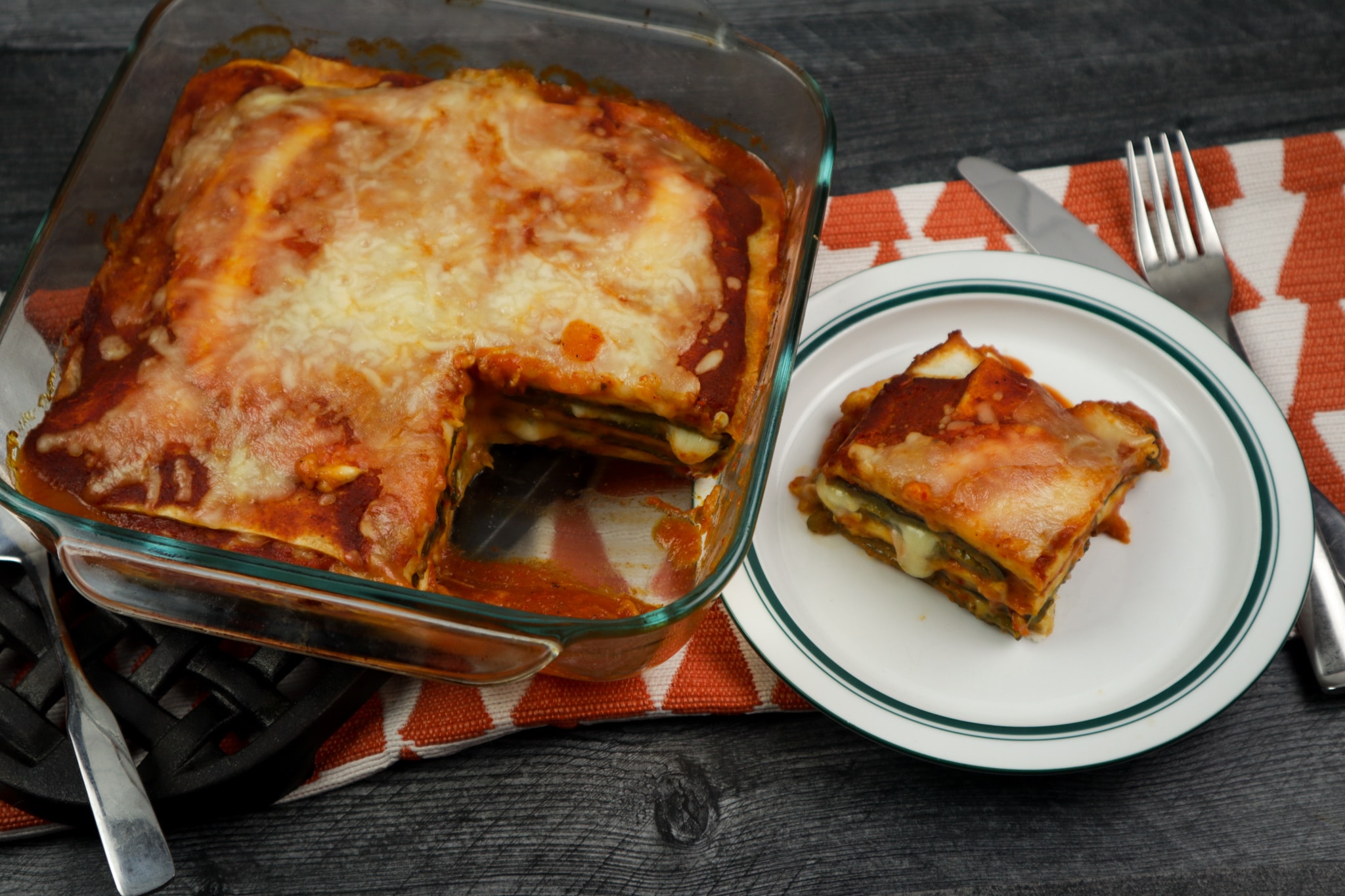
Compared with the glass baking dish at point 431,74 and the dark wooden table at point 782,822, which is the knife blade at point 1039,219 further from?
the dark wooden table at point 782,822

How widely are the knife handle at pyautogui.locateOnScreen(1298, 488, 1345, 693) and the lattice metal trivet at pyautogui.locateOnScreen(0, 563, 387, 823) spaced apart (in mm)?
1966

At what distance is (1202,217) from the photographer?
2695 millimetres

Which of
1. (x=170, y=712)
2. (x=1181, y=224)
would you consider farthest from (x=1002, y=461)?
(x=170, y=712)

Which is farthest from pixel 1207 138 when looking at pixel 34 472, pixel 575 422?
pixel 34 472

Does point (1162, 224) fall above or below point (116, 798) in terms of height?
above

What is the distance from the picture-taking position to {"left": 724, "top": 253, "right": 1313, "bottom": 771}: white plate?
6.86ft

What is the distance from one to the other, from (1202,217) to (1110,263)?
0.88 ft

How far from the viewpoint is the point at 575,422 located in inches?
90.8

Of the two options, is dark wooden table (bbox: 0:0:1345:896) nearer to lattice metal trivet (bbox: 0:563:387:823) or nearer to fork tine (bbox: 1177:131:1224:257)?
lattice metal trivet (bbox: 0:563:387:823)

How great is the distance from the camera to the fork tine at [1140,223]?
8.82 ft

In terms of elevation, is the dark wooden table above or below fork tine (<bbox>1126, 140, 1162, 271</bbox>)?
below

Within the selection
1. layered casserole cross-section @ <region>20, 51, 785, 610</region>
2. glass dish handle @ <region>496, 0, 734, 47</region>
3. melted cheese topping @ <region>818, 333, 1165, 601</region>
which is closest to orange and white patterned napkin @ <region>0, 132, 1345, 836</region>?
layered casserole cross-section @ <region>20, 51, 785, 610</region>

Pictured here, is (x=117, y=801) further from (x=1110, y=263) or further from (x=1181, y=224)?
(x=1181, y=224)

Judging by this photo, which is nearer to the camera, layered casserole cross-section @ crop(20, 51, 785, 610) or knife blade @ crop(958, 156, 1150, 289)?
layered casserole cross-section @ crop(20, 51, 785, 610)
